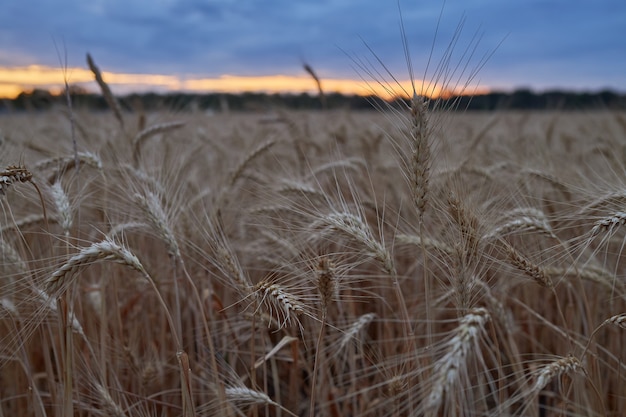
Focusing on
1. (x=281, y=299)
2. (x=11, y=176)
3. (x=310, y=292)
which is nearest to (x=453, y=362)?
(x=281, y=299)

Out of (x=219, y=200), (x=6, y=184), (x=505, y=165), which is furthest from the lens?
(x=505, y=165)

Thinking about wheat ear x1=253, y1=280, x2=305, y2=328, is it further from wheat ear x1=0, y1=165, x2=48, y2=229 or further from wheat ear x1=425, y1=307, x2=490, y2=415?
wheat ear x1=0, y1=165, x2=48, y2=229

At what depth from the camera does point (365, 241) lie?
129cm

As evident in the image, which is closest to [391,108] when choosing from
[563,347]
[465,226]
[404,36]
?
[404,36]

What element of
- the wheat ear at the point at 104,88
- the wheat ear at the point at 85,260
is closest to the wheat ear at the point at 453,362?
the wheat ear at the point at 85,260

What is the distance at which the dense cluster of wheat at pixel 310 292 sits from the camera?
4.13 feet

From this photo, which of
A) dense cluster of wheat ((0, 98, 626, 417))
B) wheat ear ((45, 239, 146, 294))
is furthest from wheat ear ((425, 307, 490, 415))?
wheat ear ((45, 239, 146, 294))

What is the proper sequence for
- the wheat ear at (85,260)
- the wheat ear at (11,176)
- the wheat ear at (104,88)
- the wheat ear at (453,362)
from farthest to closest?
the wheat ear at (104,88), the wheat ear at (11,176), the wheat ear at (85,260), the wheat ear at (453,362)

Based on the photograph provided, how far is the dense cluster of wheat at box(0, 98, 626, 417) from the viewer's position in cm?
126

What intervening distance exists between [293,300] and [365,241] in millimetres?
262

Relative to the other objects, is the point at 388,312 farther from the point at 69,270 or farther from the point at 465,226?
the point at 69,270

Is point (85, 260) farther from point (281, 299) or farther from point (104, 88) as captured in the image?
point (104, 88)

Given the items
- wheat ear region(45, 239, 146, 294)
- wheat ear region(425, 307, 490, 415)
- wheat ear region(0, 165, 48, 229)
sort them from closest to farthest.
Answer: wheat ear region(425, 307, 490, 415), wheat ear region(45, 239, 146, 294), wheat ear region(0, 165, 48, 229)

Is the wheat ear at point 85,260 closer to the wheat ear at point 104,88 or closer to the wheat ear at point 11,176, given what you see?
the wheat ear at point 11,176
